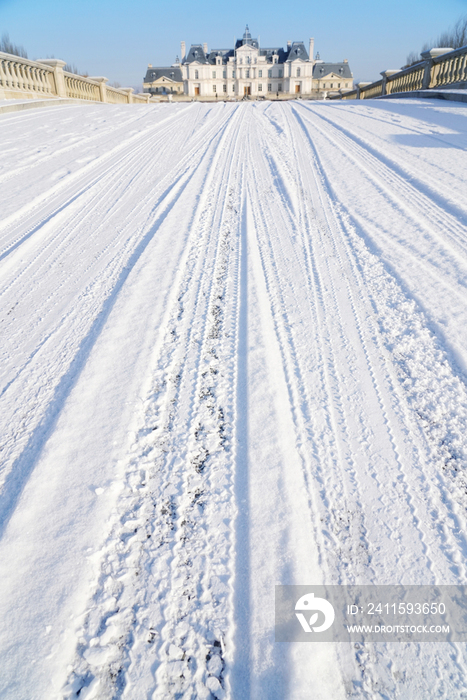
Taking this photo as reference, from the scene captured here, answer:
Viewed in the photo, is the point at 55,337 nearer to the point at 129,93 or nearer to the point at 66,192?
the point at 66,192

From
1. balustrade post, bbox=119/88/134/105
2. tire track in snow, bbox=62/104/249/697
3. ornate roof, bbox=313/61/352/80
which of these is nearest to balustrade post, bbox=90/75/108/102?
balustrade post, bbox=119/88/134/105

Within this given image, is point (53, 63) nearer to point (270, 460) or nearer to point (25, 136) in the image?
point (25, 136)

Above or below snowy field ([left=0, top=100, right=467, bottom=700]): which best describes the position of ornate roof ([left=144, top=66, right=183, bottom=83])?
above

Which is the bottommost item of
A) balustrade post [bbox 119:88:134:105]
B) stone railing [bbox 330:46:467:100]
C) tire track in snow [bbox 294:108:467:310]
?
tire track in snow [bbox 294:108:467:310]

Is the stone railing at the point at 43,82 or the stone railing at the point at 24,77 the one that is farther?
the stone railing at the point at 43,82

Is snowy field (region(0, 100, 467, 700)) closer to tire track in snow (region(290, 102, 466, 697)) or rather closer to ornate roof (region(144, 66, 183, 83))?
tire track in snow (region(290, 102, 466, 697))

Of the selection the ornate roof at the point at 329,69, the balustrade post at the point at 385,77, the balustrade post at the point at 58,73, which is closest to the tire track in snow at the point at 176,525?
the balustrade post at the point at 58,73

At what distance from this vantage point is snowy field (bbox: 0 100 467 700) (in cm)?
136

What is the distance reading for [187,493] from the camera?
185 centimetres

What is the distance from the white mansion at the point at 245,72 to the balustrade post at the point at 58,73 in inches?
2537

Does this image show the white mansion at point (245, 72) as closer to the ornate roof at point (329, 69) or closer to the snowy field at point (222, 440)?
the ornate roof at point (329, 69)

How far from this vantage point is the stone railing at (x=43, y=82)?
43.5 ft

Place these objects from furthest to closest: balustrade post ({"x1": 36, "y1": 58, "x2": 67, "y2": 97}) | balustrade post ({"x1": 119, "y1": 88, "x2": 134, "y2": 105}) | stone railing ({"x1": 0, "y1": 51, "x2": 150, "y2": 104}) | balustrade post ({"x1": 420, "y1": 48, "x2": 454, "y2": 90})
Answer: balustrade post ({"x1": 119, "y1": 88, "x2": 134, "y2": 105})
balustrade post ({"x1": 36, "y1": 58, "x2": 67, "y2": 97})
balustrade post ({"x1": 420, "y1": 48, "x2": 454, "y2": 90})
stone railing ({"x1": 0, "y1": 51, "x2": 150, "y2": 104})

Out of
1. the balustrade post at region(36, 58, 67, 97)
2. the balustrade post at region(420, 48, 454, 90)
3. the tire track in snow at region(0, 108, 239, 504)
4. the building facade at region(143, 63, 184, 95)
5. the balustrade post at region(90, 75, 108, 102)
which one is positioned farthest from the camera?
the building facade at region(143, 63, 184, 95)
